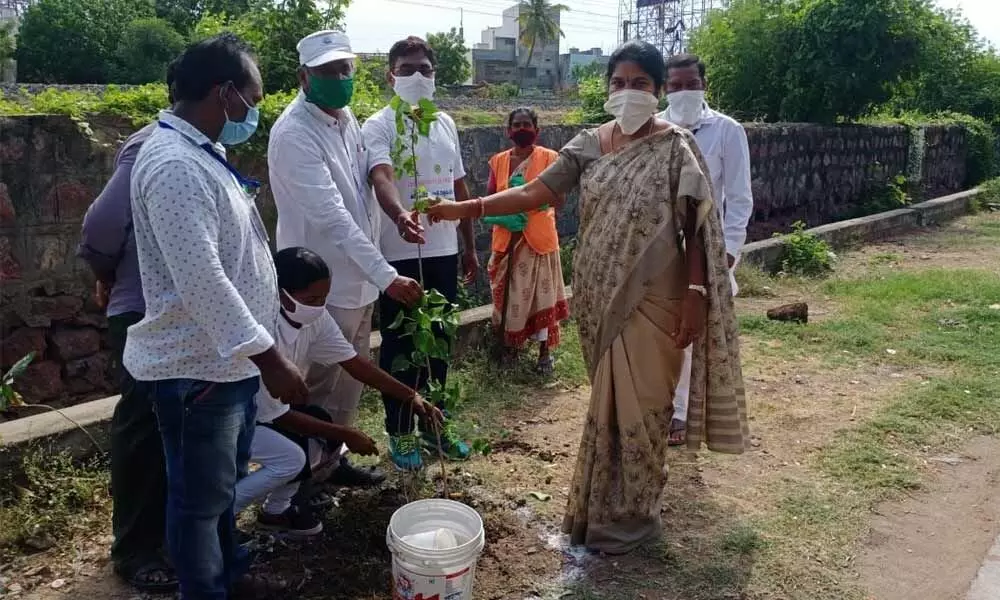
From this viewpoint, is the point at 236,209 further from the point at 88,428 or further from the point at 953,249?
the point at 953,249

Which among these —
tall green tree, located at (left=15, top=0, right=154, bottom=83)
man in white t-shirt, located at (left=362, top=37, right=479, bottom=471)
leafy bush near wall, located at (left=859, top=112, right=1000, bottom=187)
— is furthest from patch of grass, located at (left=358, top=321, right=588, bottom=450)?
tall green tree, located at (left=15, top=0, right=154, bottom=83)

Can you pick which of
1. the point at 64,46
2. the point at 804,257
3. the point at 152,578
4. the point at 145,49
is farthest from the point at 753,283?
the point at 64,46

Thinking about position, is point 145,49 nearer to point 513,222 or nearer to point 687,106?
point 513,222

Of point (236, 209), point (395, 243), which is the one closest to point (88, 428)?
point (395, 243)

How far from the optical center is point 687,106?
4.23 metres

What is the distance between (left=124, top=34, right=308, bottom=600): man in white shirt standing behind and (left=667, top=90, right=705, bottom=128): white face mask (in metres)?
2.55

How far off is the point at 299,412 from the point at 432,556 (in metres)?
0.88

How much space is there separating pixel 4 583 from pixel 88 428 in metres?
0.81

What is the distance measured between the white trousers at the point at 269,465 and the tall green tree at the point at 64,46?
32610 millimetres

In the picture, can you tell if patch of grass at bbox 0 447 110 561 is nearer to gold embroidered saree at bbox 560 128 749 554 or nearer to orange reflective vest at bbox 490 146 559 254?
gold embroidered saree at bbox 560 128 749 554

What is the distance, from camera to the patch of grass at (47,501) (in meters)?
3.04

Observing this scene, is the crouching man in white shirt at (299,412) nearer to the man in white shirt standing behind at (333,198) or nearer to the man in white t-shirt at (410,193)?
the man in white shirt standing behind at (333,198)

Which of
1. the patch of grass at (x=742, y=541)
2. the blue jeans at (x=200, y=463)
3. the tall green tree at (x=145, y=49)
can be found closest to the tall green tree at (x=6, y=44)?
the tall green tree at (x=145, y=49)

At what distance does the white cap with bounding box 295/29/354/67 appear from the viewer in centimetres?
321
